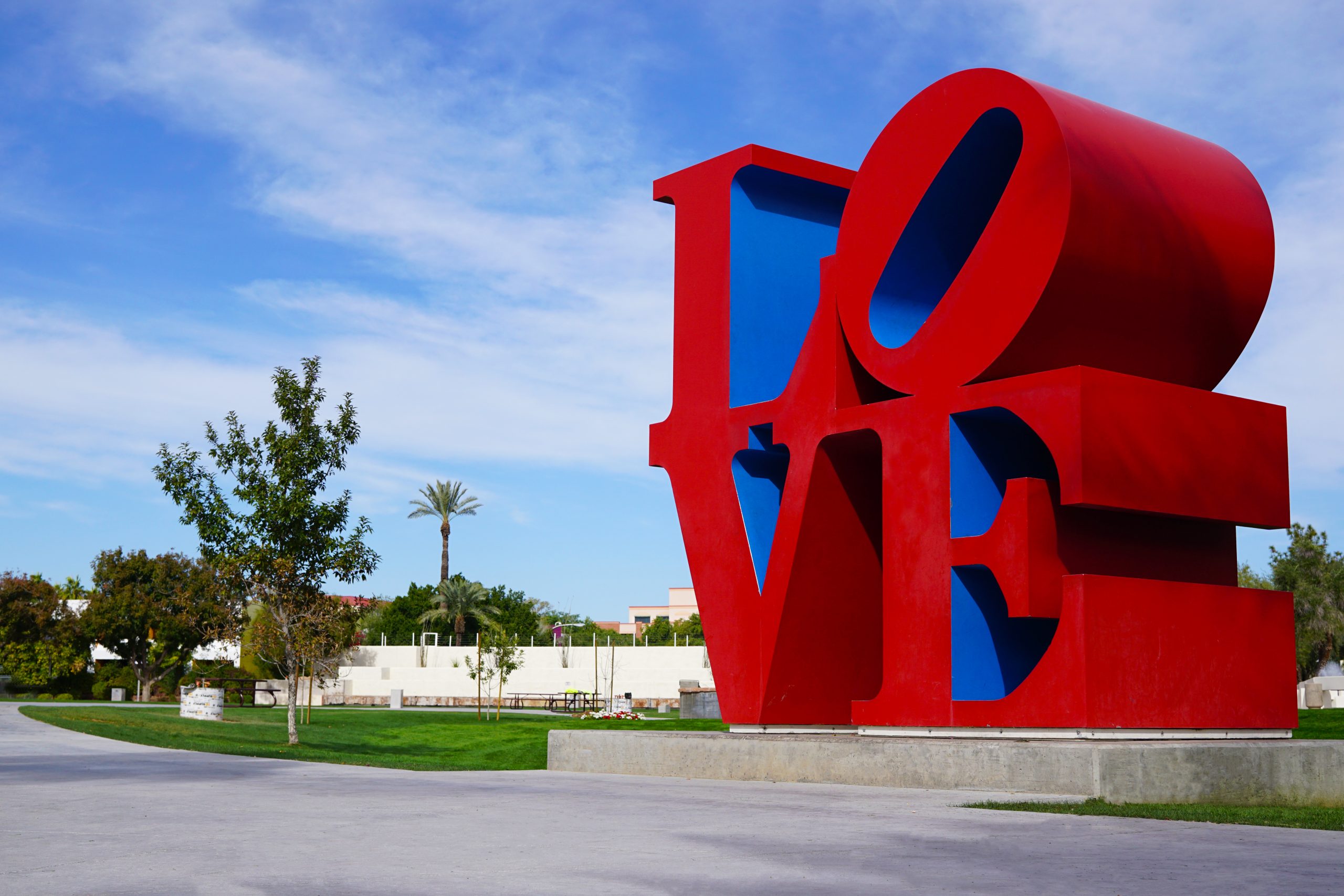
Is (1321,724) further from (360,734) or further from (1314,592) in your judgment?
(1314,592)

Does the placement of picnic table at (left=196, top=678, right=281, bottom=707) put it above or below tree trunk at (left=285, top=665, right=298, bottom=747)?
below

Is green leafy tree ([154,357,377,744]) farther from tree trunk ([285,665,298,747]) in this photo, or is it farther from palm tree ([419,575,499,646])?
palm tree ([419,575,499,646])

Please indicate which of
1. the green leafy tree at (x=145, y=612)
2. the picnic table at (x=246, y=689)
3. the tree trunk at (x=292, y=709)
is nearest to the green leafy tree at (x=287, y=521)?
the tree trunk at (x=292, y=709)

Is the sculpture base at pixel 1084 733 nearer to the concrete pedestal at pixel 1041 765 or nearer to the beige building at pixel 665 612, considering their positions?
the concrete pedestal at pixel 1041 765

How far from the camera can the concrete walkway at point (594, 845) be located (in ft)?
22.1

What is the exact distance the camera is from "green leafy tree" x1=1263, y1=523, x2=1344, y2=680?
61.5 metres

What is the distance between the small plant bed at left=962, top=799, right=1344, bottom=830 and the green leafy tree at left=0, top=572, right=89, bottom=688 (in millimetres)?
61861

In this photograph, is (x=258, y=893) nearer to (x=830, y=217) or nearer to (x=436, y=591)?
(x=830, y=217)

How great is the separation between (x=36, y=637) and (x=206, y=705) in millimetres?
32877

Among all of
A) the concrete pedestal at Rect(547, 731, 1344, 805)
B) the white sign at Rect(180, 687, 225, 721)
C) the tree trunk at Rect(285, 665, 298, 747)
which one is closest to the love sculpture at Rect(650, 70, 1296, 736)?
the concrete pedestal at Rect(547, 731, 1344, 805)

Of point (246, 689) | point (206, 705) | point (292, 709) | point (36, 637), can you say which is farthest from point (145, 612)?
point (292, 709)

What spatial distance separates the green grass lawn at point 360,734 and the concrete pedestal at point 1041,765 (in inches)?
215

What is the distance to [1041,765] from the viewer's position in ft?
43.2

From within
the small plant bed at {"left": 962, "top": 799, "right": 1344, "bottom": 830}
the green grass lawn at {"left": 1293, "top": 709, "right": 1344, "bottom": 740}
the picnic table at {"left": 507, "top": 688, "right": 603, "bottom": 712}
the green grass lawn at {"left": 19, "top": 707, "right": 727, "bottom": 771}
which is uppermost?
the small plant bed at {"left": 962, "top": 799, "right": 1344, "bottom": 830}
